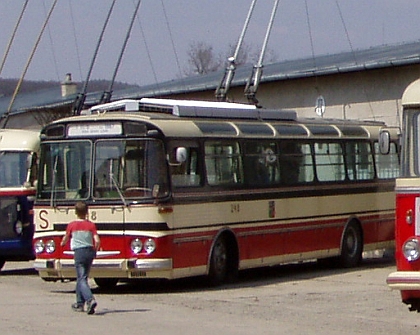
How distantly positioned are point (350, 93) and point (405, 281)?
1777 cm

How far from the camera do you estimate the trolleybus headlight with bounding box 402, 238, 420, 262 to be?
12.4m

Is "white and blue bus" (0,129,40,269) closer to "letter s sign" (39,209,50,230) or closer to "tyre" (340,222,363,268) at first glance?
"letter s sign" (39,209,50,230)

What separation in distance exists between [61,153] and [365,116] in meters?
12.3

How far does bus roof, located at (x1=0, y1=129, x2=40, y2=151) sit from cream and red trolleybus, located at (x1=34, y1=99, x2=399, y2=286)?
111 inches

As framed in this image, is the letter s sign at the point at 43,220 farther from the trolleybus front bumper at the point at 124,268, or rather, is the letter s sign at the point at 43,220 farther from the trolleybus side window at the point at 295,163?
the trolleybus side window at the point at 295,163

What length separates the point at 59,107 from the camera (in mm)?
41156

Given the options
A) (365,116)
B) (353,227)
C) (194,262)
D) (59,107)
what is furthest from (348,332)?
(59,107)

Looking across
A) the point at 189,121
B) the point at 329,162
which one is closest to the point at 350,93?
the point at 329,162

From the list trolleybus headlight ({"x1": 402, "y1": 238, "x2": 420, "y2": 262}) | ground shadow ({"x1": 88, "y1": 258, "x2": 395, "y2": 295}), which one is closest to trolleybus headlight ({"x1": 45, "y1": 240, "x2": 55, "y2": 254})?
ground shadow ({"x1": 88, "y1": 258, "x2": 395, "y2": 295})

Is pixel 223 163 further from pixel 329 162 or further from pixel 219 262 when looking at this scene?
pixel 329 162

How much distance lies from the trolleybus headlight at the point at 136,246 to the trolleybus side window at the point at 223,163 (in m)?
1.76

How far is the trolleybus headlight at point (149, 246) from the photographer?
17406mm

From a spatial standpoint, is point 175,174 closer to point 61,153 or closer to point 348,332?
point 61,153


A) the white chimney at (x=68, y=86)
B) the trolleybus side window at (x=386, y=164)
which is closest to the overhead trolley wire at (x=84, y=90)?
the trolleybus side window at (x=386, y=164)
